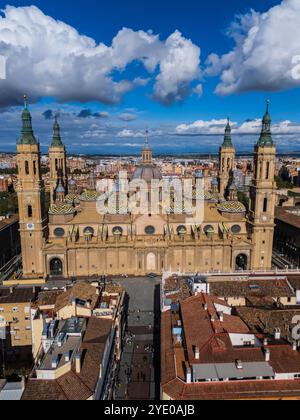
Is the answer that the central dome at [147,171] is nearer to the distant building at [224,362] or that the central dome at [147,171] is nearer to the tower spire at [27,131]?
the tower spire at [27,131]

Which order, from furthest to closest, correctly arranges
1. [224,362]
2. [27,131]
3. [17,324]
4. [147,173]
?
[147,173]
[27,131]
[17,324]
[224,362]

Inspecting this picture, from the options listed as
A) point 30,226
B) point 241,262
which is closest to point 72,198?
point 30,226

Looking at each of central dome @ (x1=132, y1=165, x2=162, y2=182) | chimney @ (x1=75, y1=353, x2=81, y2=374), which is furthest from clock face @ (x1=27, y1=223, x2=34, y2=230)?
chimney @ (x1=75, y1=353, x2=81, y2=374)

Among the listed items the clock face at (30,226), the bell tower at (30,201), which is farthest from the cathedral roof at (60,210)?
the clock face at (30,226)

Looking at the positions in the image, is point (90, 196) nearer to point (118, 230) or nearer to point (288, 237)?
point (118, 230)

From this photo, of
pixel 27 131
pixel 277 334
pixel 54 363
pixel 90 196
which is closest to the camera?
pixel 54 363

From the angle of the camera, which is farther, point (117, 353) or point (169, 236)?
point (169, 236)
